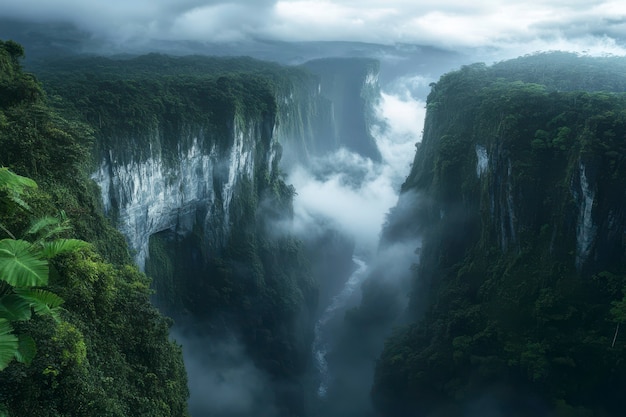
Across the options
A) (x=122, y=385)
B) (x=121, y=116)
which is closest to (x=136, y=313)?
(x=122, y=385)

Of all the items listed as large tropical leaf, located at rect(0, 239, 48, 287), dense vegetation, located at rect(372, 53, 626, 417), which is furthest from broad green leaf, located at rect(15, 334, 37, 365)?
dense vegetation, located at rect(372, 53, 626, 417)

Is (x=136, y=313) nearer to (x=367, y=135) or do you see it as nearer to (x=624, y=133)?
(x=624, y=133)

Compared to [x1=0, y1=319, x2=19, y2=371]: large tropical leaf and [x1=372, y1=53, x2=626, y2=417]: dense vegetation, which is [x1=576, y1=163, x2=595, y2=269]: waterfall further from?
[x1=0, y1=319, x2=19, y2=371]: large tropical leaf

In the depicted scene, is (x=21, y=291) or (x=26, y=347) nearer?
(x=26, y=347)

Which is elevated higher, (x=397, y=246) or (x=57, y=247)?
(x=57, y=247)

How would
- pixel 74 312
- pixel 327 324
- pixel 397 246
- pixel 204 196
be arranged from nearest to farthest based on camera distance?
pixel 74 312, pixel 204 196, pixel 327 324, pixel 397 246

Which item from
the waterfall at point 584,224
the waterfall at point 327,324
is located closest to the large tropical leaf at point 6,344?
the waterfall at point 584,224

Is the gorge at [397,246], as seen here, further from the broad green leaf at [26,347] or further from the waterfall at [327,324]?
the broad green leaf at [26,347]

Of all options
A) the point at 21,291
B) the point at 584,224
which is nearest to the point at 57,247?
the point at 21,291

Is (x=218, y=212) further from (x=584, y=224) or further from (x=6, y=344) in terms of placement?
(x=6, y=344)
